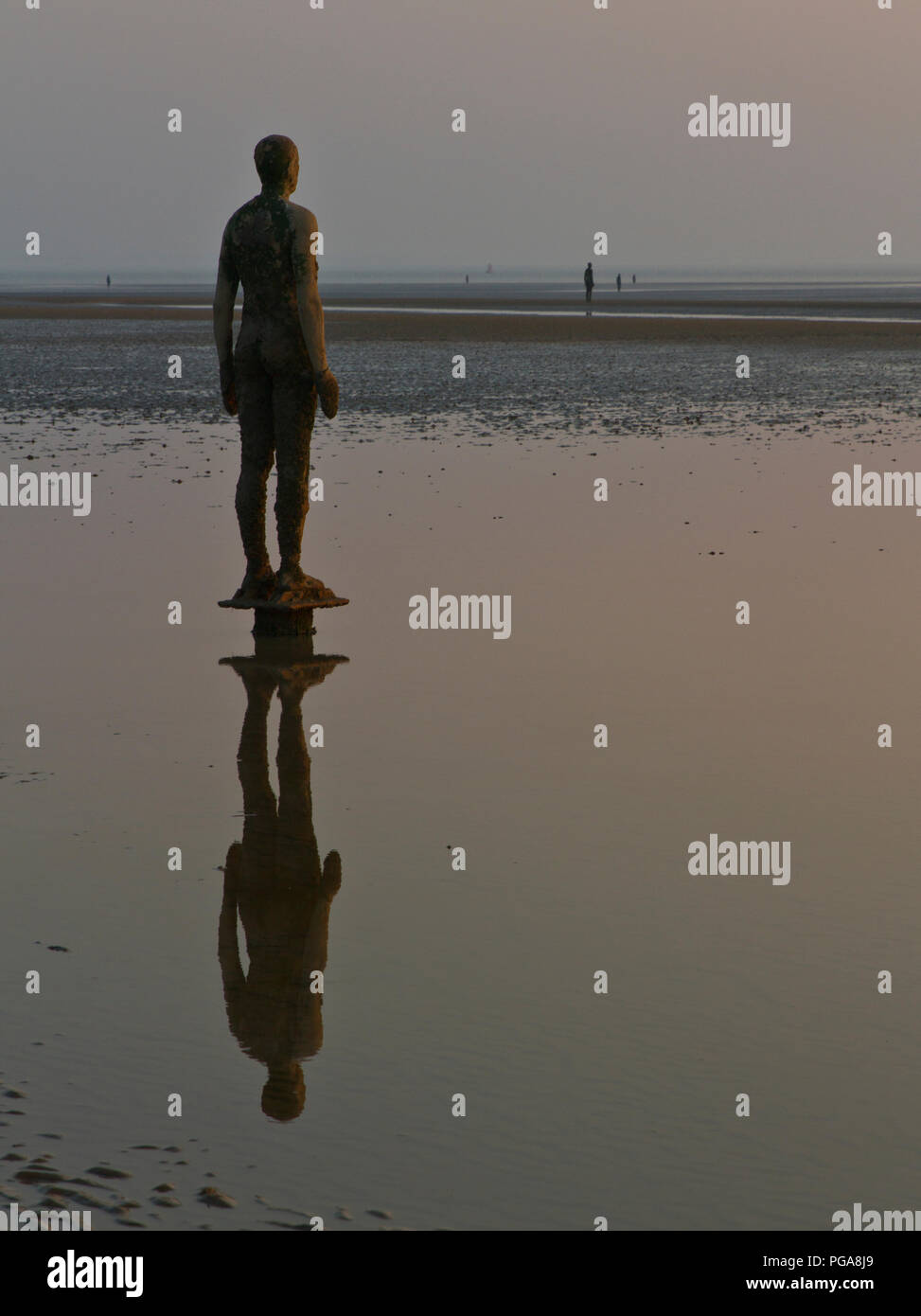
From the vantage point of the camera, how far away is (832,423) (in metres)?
25.3

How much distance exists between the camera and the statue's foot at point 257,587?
38.8 ft

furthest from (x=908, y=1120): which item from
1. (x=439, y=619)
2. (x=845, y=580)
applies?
(x=845, y=580)

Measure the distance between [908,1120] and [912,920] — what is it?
153 centimetres

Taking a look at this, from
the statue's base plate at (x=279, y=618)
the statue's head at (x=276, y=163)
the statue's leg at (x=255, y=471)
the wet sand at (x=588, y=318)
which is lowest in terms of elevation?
the statue's base plate at (x=279, y=618)

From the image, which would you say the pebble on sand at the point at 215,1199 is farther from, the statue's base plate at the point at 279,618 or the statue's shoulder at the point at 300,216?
the statue's shoulder at the point at 300,216

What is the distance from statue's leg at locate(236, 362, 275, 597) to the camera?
39.3ft

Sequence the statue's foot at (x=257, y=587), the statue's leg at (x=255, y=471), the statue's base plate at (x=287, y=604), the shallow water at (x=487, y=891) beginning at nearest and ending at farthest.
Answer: the shallow water at (x=487, y=891), the statue's base plate at (x=287, y=604), the statue's foot at (x=257, y=587), the statue's leg at (x=255, y=471)

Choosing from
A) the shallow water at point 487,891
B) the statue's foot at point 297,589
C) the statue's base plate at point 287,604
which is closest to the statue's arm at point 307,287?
the statue's foot at point 297,589

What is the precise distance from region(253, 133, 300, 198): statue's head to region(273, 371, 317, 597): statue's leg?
47.9 inches

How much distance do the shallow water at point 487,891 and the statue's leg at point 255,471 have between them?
47 cm

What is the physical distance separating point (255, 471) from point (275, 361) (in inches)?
29.2

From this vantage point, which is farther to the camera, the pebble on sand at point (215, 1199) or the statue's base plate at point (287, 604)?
the statue's base plate at point (287, 604)

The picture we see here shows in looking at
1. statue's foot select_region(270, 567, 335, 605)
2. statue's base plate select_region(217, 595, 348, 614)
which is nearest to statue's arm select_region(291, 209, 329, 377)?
statue's foot select_region(270, 567, 335, 605)

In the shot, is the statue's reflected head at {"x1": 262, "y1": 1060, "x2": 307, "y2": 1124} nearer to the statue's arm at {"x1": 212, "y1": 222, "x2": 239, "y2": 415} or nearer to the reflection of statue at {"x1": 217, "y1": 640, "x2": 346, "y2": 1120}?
the reflection of statue at {"x1": 217, "y1": 640, "x2": 346, "y2": 1120}
